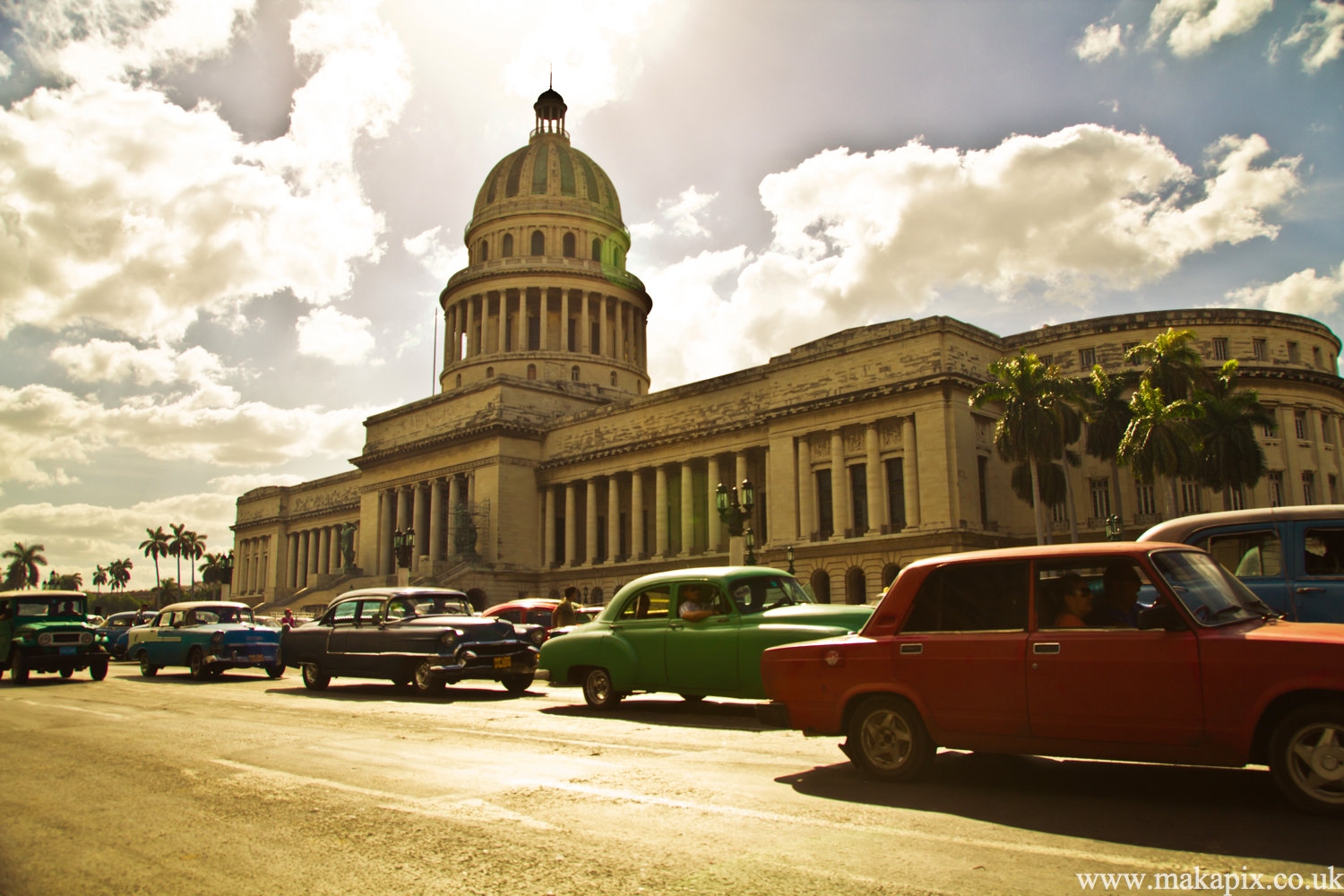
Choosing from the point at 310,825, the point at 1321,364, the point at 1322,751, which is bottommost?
the point at 310,825

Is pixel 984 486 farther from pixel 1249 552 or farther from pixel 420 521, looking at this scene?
pixel 420 521

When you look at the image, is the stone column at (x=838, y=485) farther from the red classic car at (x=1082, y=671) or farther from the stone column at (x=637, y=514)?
the red classic car at (x=1082, y=671)

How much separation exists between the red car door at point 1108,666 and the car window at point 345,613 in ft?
44.3

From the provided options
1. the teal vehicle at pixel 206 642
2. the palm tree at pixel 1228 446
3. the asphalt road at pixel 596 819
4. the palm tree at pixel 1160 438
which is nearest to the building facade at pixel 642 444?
the palm tree at pixel 1228 446

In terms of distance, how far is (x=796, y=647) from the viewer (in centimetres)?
815

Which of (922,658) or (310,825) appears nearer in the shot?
(310,825)

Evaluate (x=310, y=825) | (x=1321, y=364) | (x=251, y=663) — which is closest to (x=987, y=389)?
(x=1321, y=364)

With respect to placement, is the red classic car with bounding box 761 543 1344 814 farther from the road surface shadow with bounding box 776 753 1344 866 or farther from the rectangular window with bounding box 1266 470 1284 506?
the rectangular window with bounding box 1266 470 1284 506

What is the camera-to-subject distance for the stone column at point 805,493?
42469mm

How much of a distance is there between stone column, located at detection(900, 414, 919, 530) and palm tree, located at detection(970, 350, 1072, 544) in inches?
175

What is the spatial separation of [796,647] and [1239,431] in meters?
34.2

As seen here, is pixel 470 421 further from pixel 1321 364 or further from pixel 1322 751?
pixel 1322 751

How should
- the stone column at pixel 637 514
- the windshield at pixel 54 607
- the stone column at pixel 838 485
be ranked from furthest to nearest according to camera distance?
the stone column at pixel 637 514 → the stone column at pixel 838 485 → the windshield at pixel 54 607

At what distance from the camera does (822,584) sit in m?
41.9
